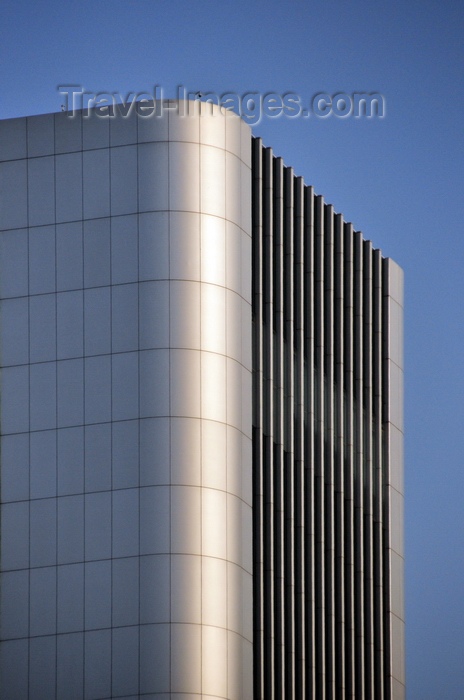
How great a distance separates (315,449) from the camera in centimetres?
11162

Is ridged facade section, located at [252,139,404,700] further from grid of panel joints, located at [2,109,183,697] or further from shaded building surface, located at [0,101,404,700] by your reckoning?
grid of panel joints, located at [2,109,183,697]

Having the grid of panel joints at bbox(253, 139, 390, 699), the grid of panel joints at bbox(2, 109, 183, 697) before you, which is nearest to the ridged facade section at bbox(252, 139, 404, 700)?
the grid of panel joints at bbox(253, 139, 390, 699)

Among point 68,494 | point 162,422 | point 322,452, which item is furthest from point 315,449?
point 68,494

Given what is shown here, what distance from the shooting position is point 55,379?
342 ft

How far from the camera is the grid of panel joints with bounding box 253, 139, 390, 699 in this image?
4203 inches

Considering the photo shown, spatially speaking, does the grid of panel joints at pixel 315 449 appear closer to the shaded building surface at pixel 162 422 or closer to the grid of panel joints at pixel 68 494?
the shaded building surface at pixel 162 422

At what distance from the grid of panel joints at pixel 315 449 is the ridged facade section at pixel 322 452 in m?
0.08

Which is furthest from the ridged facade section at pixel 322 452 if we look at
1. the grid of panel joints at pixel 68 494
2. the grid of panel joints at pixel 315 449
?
the grid of panel joints at pixel 68 494

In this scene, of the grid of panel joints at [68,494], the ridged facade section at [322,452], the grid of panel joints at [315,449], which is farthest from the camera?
the ridged facade section at [322,452]

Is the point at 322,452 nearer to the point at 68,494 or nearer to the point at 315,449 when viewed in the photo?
the point at 315,449

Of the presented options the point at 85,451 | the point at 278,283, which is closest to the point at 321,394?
the point at 278,283

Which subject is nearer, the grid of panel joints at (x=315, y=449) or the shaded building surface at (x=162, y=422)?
the shaded building surface at (x=162, y=422)

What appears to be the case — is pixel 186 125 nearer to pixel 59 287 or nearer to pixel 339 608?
pixel 59 287

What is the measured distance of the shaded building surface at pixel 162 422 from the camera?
100 m
